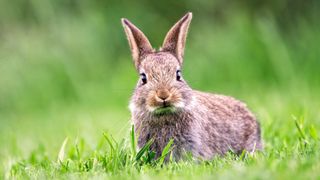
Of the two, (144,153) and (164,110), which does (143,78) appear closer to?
(164,110)

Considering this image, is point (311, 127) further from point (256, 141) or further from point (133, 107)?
point (133, 107)

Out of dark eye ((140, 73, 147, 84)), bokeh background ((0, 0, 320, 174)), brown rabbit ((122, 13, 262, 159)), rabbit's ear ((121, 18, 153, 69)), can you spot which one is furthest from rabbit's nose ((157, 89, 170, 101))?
bokeh background ((0, 0, 320, 174))

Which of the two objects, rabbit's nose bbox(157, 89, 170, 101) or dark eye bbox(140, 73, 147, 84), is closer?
rabbit's nose bbox(157, 89, 170, 101)

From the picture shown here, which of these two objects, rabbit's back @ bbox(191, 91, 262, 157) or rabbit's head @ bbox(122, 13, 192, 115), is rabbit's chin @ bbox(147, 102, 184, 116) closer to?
rabbit's head @ bbox(122, 13, 192, 115)

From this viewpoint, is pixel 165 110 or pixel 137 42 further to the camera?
pixel 137 42

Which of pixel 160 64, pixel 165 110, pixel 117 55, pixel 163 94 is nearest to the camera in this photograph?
pixel 163 94

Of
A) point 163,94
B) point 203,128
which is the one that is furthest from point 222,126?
point 163,94

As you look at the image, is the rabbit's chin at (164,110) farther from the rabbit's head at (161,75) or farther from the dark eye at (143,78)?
the dark eye at (143,78)
